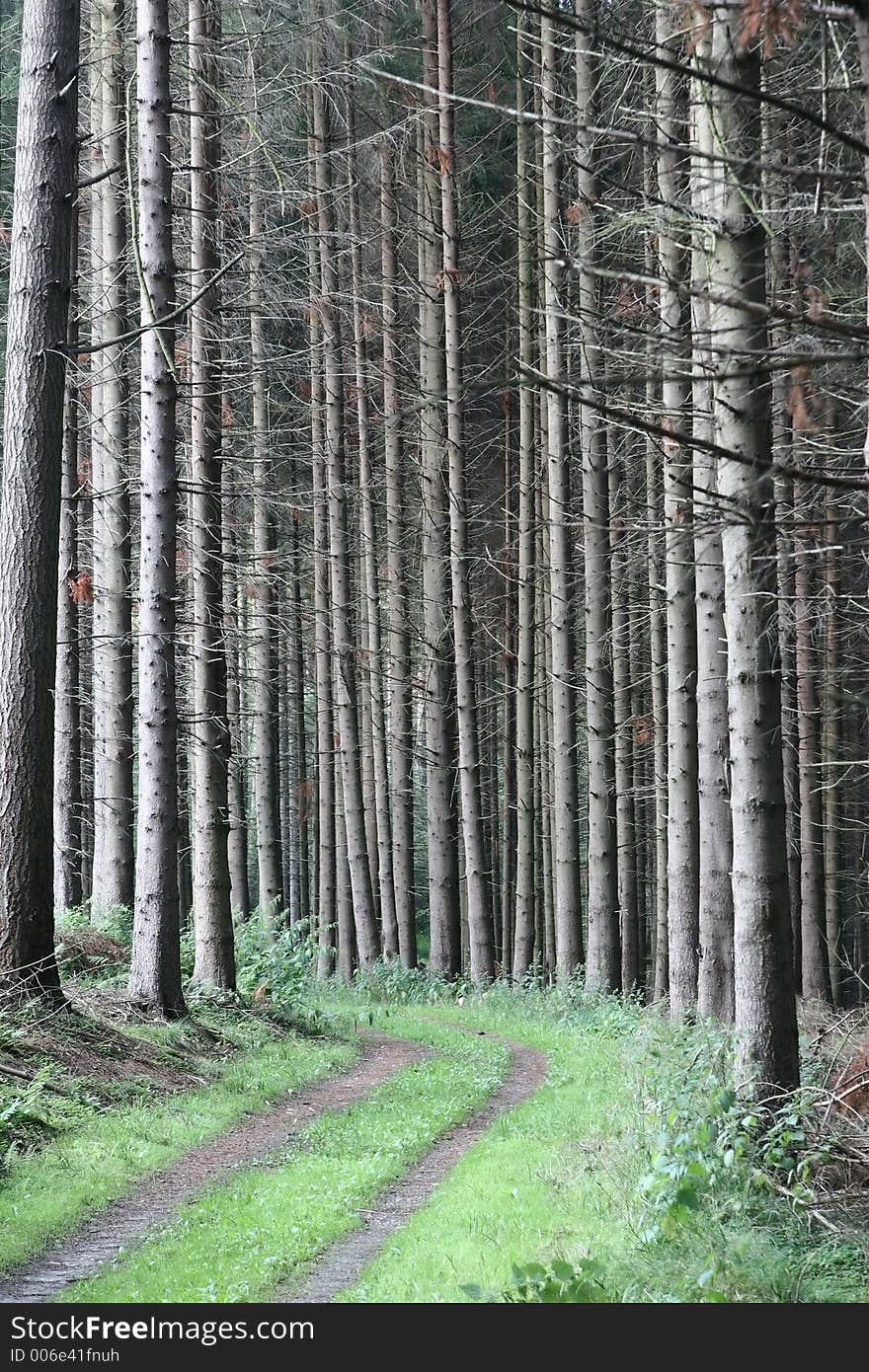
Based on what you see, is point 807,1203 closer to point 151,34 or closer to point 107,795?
point 151,34

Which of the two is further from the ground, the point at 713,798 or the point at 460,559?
the point at 460,559

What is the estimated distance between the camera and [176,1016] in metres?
11.9

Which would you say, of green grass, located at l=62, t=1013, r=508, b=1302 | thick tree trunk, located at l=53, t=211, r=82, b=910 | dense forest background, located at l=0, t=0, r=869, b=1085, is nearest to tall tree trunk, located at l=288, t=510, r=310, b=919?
dense forest background, located at l=0, t=0, r=869, b=1085

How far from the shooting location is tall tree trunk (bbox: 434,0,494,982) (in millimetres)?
19469

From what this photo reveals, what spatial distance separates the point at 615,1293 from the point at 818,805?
49.0 ft

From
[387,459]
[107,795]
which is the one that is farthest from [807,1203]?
[387,459]

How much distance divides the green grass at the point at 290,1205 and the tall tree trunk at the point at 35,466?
108 inches

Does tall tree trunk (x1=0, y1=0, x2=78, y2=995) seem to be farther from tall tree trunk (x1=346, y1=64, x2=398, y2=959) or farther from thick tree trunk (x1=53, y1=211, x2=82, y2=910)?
tall tree trunk (x1=346, y1=64, x2=398, y2=959)

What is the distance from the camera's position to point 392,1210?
7.30 meters

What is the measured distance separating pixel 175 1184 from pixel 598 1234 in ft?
10.2

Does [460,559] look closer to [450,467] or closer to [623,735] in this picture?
[450,467]

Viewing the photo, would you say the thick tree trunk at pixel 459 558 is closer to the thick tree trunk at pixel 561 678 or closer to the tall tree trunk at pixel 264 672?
the thick tree trunk at pixel 561 678

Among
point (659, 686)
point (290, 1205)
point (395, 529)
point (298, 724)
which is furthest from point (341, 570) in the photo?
point (290, 1205)

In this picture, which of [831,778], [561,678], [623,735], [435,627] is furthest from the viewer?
[435,627]
